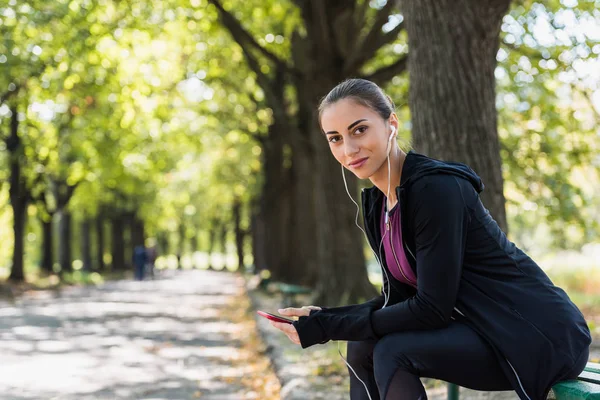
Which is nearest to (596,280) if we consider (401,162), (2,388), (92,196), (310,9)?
(310,9)

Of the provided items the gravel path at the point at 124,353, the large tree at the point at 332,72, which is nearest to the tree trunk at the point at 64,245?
the gravel path at the point at 124,353

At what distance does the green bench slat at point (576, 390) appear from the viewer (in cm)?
288

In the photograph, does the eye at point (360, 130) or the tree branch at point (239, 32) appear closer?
the eye at point (360, 130)

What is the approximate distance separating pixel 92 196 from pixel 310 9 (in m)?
27.2

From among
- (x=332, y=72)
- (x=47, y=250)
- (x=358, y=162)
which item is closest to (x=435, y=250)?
(x=358, y=162)

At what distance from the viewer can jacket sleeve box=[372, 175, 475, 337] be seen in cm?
306

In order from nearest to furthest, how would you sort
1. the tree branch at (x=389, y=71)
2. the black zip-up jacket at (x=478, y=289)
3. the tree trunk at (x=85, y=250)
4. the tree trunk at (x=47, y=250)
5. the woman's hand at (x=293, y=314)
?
the black zip-up jacket at (x=478, y=289) < the woman's hand at (x=293, y=314) < the tree branch at (x=389, y=71) < the tree trunk at (x=47, y=250) < the tree trunk at (x=85, y=250)

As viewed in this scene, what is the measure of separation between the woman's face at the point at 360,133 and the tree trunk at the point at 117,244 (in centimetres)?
4595

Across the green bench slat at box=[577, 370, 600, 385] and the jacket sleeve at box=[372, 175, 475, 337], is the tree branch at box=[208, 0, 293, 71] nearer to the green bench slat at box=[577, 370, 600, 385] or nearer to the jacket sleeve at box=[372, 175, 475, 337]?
the jacket sleeve at box=[372, 175, 475, 337]

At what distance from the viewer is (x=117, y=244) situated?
50094 mm

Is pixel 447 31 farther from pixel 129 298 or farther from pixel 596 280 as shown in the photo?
pixel 129 298

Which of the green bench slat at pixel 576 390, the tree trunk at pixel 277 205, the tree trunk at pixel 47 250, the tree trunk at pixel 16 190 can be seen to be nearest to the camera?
the green bench slat at pixel 576 390

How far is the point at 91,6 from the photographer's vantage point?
52.3 feet

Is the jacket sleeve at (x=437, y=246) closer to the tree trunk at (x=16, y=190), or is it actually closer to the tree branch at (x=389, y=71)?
the tree branch at (x=389, y=71)
